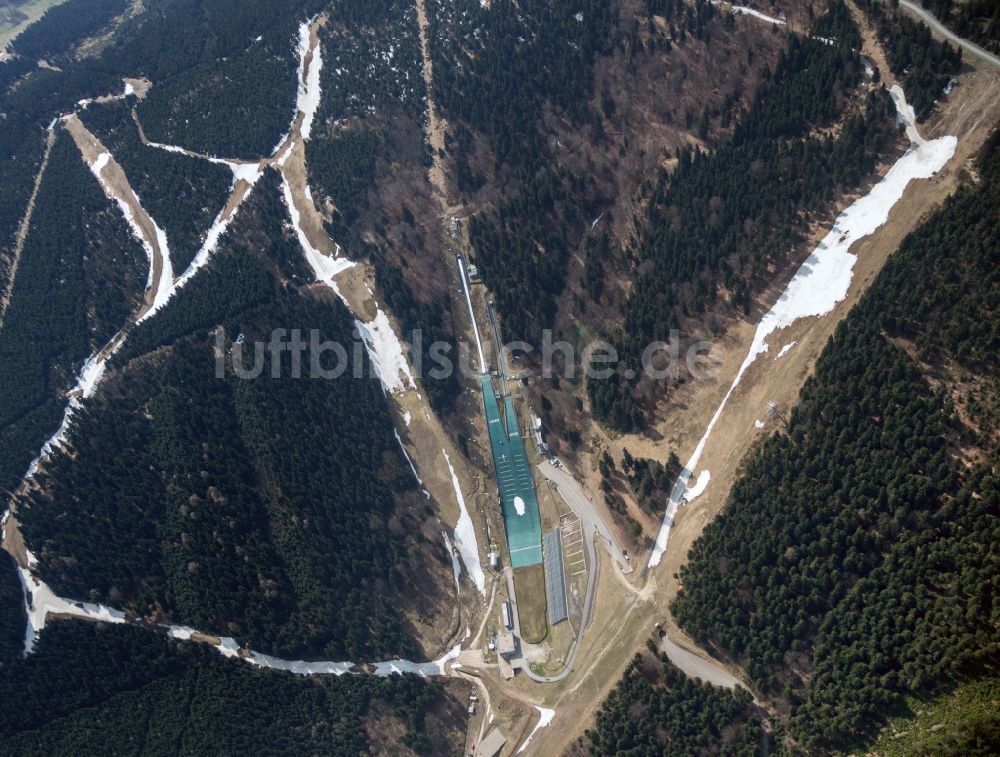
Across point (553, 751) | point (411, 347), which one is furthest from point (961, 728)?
point (411, 347)

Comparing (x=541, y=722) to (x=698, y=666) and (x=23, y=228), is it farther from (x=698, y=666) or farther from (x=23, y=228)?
(x=23, y=228)

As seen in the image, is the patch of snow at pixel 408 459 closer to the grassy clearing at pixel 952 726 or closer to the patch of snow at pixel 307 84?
the patch of snow at pixel 307 84

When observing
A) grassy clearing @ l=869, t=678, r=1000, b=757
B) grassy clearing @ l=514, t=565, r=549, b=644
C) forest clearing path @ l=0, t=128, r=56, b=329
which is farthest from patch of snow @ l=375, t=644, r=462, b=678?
forest clearing path @ l=0, t=128, r=56, b=329

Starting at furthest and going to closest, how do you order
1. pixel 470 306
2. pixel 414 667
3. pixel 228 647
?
pixel 470 306 → pixel 228 647 → pixel 414 667

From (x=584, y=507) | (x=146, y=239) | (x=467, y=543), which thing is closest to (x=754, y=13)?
(x=584, y=507)

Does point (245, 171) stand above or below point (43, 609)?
above
